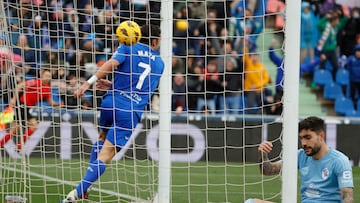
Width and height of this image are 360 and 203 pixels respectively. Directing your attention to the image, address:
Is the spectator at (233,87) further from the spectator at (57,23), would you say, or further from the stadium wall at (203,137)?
the spectator at (57,23)

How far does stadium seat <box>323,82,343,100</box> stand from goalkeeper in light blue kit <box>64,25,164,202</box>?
10356 mm

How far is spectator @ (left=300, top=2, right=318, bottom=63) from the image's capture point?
64.2ft

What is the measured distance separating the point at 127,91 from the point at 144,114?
3.86m

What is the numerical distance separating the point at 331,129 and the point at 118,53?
794cm

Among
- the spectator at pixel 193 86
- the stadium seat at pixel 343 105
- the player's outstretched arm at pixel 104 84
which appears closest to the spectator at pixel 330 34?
the stadium seat at pixel 343 105

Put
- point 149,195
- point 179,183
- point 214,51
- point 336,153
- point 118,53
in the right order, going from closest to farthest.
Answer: point 336,153 → point 118,53 → point 149,195 → point 179,183 → point 214,51

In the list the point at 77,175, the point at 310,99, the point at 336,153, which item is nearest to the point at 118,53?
the point at 336,153

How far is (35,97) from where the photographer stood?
44.4ft

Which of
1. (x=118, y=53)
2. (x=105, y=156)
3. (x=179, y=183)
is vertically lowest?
(x=179, y=183)

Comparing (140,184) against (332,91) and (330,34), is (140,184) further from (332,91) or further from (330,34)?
(330,34)

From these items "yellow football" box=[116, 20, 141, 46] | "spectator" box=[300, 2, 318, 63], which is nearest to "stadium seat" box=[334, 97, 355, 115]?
"spectator" box=[300, 2, 318, 63]

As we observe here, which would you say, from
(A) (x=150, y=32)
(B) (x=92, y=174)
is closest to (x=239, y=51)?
(A) (x=150, y=32)

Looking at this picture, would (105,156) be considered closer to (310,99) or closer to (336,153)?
(336,153)

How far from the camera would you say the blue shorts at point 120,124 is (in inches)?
371
